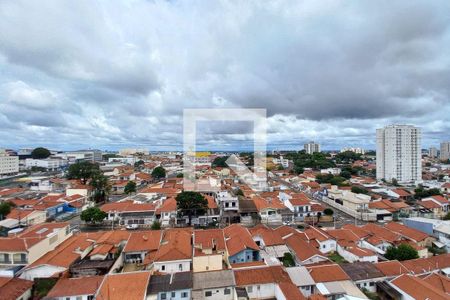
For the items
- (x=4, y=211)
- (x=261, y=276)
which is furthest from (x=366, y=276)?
(x=4, y=211)

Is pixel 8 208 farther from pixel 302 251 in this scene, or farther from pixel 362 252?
pixel 362 252

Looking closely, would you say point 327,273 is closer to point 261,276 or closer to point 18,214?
point 261,276

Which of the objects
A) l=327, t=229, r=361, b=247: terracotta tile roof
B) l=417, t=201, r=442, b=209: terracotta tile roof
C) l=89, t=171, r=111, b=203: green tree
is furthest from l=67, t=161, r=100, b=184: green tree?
l=417, t=201, r=442, b=209: terracotta tile roof

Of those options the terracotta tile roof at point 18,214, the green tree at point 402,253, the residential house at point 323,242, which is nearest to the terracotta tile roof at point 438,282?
the green tree at point 402,253

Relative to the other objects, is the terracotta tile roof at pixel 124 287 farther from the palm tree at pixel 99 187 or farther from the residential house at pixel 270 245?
the palm tree at pixel 99 187

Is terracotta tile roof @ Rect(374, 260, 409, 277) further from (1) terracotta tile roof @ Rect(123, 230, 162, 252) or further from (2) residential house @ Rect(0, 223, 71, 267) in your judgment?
(2) residential house @ Rect(0, 223, 71, 267)
